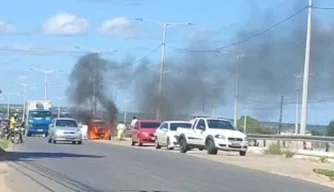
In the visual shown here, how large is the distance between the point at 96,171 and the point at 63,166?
2691mm

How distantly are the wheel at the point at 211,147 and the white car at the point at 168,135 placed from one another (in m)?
6.26


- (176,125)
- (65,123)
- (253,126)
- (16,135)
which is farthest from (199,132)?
(253,126)

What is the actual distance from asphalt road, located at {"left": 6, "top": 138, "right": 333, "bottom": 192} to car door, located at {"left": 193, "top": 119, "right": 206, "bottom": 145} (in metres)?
10.3

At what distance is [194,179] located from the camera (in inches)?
982

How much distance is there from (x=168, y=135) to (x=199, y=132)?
6841 mm

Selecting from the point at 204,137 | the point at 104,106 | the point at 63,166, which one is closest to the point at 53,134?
the point at 204,137

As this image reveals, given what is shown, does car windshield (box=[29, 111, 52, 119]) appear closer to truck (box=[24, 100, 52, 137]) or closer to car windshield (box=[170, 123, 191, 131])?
truck (box=[24, 100, 52, 137])

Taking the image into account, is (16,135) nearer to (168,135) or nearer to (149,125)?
(149,125)

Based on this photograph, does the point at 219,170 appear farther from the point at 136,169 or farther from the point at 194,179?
the point at 194,179

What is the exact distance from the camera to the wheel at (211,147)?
140 ft

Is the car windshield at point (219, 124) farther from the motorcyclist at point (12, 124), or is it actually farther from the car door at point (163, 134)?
the motorcyclist at point (12, 124)

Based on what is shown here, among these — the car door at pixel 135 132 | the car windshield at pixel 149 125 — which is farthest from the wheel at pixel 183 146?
the car door at pixel 135 132

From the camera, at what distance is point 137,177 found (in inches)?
969

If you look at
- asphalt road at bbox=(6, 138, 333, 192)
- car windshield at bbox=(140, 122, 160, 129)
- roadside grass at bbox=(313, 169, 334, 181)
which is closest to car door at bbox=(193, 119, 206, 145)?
asphalt road at bbox=(6, 138, 333, 192)
